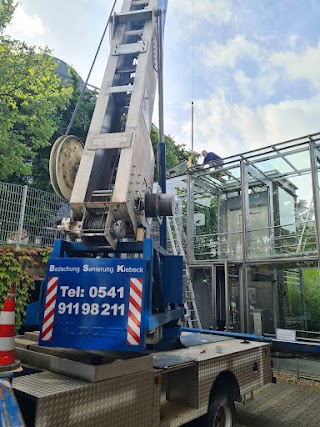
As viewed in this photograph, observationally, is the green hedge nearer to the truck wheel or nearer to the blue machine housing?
the blue machine housing

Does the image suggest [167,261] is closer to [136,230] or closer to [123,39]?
[136,230]

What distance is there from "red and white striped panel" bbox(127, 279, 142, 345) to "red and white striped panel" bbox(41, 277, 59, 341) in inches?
29.9

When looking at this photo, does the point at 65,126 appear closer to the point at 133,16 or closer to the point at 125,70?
the point at 133,16

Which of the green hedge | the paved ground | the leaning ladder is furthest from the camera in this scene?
the leaning ladder

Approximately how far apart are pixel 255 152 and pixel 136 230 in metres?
7.03

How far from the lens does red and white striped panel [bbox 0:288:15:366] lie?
2.78 m

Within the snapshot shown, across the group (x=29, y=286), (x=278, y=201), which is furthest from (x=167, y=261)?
(x=278, y=201)

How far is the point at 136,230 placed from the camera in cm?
374

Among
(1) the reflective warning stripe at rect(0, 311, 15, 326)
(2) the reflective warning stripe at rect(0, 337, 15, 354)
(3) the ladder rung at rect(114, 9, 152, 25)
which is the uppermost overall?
(3) the ladder rung at rect(114, 9, 152, 25)

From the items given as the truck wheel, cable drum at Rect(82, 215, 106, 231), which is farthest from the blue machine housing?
the truck wheel

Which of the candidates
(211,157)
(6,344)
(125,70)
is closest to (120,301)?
(6,344)

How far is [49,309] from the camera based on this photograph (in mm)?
3273

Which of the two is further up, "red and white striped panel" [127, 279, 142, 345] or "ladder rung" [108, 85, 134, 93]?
"ladder rung" [108, 85, 134, 93]

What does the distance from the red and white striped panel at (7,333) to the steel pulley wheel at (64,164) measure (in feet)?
4.63
